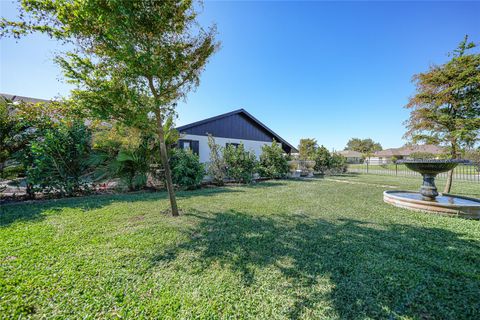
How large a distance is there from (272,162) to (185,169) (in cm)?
648

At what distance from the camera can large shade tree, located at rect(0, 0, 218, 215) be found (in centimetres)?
308

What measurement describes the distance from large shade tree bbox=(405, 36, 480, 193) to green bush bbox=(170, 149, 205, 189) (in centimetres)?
964

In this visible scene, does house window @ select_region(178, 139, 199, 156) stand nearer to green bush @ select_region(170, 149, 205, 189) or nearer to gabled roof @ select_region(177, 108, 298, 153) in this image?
gabled roof @ select_region(177, 108, 298, 153)

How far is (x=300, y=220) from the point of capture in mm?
4379

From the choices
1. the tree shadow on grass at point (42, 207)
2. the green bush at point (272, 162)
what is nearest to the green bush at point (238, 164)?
the green bush at point (272, 162)

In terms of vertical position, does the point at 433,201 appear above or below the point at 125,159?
below

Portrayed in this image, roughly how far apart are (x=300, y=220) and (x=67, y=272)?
14.0ft

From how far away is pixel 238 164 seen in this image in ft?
34.8

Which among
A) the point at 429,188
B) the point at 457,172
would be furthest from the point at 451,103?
the point at 457,172

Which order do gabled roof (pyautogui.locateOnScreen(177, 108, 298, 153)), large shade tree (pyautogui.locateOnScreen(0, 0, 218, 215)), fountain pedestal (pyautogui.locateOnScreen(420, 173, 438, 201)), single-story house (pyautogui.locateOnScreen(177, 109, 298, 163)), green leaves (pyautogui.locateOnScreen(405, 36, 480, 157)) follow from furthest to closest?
single-story house (pyautogui.locateOnScreen(177, 109, 298, 163)) → gabled roof (pyautogui.locateOnScreen(177, 108, 298, 153)) → green leaves (pyautogui.locateOnScreen(405, 36, 480, 157)) → fountain pedestal (pyautogui.locateOnScreen(420, 173, 438, 201)) → large shade tree (pyautogui.locateOnScreen(0, 0, 218, 215))

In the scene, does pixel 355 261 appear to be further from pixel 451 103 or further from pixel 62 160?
pixel 62 160

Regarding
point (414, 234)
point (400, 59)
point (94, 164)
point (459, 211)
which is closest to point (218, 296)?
point (414, 234)

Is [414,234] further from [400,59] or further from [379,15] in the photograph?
[400,59]

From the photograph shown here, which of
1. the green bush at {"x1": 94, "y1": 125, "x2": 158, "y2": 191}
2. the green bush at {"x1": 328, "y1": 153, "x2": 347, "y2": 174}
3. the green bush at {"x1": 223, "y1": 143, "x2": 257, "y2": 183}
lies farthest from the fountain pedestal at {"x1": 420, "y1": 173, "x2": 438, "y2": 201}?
the green bush at {"x1": 328, "y1": 153, "x2": 347, "y2": 174}
